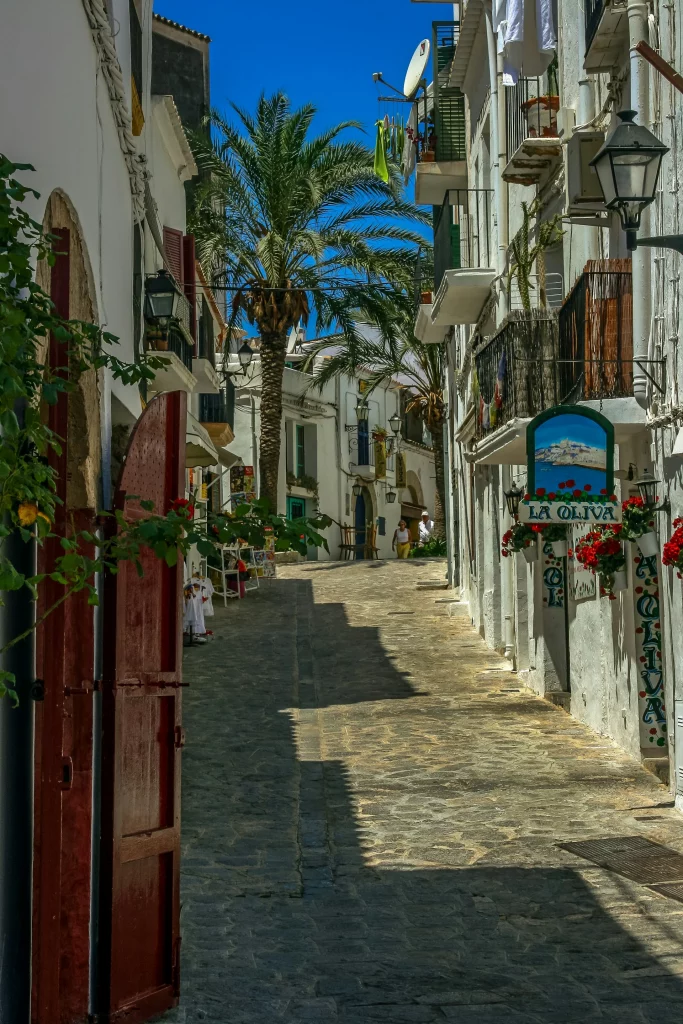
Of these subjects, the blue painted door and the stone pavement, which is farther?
the blue painted door

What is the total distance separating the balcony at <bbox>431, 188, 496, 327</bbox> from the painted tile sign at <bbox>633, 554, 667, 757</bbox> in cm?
906

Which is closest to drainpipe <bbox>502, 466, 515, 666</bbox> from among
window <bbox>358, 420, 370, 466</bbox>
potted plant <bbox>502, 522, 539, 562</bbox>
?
potted plant <bbox>502, 522, 539, 562</bbox>

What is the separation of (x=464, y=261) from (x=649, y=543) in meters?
12.9

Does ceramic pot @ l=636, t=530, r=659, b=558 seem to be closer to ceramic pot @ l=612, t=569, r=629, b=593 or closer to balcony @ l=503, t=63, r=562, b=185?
ceramic pot @ l=612, t=569, r=629, b=593

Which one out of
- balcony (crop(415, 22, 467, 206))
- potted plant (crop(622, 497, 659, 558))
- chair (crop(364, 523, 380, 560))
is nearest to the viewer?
potted plant (crop(622, 497, 659, 558))

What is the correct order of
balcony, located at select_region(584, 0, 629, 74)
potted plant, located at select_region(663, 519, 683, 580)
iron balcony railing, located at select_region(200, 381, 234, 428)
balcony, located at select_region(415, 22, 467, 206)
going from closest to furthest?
1. potted plant, located at select_region(663, 519, 683, 580)
2. balcony, located at select_region(584, 0, 629, 74)
3. balcony, located at select_region(415, 22, 467, 206)
4. iron balcony railing, located at select_region(200, 381, 234, 428)

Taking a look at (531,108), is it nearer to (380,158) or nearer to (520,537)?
(520,537)

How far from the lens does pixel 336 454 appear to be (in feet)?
156

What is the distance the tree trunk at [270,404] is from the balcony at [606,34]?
1656 centimetres

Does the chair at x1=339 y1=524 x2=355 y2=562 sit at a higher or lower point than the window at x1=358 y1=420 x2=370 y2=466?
lower

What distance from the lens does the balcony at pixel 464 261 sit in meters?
20.2

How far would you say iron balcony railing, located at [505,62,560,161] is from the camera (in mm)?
15562

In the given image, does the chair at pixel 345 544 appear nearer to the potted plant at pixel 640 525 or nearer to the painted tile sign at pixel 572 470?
the painted tile sign at pixel 572 470

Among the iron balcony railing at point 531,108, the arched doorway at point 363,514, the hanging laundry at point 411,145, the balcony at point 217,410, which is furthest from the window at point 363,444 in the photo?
the iron balcony railing at point 531,108
